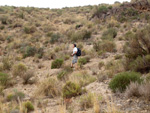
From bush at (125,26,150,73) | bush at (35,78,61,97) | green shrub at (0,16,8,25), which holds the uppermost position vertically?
green shrub at (0,16,8,25)

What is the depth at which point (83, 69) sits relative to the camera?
11.6 m

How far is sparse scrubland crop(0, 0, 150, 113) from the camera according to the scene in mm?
5043

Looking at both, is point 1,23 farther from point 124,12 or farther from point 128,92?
point 128,92

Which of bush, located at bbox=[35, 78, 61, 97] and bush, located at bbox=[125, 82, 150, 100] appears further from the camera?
bush, located at bbox=[35, 78, 61, 97]

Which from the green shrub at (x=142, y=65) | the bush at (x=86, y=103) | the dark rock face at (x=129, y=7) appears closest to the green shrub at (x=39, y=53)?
the green shrub at (x=142, y=65)

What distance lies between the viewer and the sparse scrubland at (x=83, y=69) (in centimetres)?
504

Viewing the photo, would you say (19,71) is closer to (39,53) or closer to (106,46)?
(39,53)

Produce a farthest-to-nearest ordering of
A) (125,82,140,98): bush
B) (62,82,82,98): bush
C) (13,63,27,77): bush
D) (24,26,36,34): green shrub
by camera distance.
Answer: (24,26,36,34): green shrub, (13,63,27,77): bush, (62,82,82,98): bush, (125,82,140,98): bush

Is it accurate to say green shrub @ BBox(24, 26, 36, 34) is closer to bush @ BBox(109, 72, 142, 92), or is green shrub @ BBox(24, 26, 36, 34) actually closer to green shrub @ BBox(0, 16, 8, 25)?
green shrub @ BBox(0, 16, 8, 25)

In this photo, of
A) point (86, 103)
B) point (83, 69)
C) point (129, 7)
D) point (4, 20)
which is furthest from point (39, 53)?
point (4, 20)

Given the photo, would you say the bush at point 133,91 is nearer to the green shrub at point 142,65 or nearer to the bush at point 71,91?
the bush at point 71,91

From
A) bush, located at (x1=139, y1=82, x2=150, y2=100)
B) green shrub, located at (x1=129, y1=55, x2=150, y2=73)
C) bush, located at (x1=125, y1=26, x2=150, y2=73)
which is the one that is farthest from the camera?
bush, located at (x1=125, y1=26, x2=150, y2=73)

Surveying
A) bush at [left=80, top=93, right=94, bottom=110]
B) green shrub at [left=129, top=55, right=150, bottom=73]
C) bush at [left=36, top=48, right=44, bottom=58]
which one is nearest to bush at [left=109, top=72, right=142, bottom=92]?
bush at [left=80, top=93, right=94, bottom=110]

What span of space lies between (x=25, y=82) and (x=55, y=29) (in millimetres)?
21505
